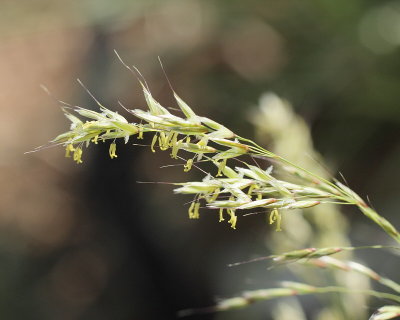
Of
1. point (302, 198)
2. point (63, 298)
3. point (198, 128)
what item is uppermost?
point (198, 128)

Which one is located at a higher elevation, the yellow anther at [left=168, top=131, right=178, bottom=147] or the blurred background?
the yellow anther at [left=168, top=131, right=178, bottom=147]

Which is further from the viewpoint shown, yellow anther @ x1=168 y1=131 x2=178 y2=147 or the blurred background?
the blurred background

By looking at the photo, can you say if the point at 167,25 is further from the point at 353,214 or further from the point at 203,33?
the point at 353,214

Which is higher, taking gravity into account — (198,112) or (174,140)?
(174,140)

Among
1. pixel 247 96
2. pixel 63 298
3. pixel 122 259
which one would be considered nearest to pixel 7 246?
pixel 63 298

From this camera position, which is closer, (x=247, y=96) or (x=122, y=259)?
(x=247, y=96)

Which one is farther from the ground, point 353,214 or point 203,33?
point 203,33

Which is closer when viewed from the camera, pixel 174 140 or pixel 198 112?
pixel 174 140

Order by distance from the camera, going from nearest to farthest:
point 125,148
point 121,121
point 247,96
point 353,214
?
point 121,121 → point 353,214 → point 247,96 → point 125,148
